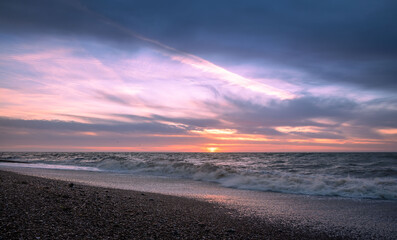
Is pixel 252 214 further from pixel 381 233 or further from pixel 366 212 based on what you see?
pixel 366 212

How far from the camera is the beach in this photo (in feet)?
14.6

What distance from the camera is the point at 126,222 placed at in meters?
5.32

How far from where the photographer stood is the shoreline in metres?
4.43

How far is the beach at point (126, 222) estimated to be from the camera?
4.46m

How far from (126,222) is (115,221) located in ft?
0.74

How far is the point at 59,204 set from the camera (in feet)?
19.4

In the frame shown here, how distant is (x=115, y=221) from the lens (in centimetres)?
528

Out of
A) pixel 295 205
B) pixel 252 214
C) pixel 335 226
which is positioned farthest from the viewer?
pixel 295 205

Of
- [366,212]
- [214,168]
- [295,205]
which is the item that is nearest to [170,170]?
[214,168]

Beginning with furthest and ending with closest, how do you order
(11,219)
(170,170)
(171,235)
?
(170,170), (171,235), (11,219)

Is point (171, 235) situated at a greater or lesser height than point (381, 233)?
greater

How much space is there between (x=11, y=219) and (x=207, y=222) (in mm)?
3981

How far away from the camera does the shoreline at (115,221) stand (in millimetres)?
4430

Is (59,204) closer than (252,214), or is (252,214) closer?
(59,204)
